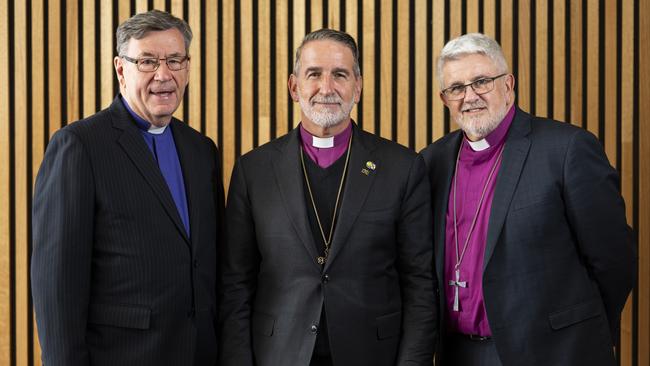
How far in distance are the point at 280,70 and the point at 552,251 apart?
2059 millimetres

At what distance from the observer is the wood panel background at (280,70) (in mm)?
3873


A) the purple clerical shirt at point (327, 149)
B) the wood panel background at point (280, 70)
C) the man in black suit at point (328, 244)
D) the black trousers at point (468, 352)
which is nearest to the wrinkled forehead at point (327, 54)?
the man in black suit at point (328, 244)

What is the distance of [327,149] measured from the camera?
2.61 meters

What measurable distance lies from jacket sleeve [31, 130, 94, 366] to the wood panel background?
5.97ft

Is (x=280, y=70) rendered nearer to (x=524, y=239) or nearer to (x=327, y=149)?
(x=327, y=149)

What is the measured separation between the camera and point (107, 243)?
222 cm

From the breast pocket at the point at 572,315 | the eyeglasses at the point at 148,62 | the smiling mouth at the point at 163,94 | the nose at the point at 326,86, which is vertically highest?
the eyeglasses at the point at 148,62

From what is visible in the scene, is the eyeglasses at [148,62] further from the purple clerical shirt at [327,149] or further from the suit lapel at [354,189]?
the suit lapel at [354,189]

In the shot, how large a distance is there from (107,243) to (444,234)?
3.94 feet

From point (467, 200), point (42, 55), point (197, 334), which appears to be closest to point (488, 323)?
point (467, 200)

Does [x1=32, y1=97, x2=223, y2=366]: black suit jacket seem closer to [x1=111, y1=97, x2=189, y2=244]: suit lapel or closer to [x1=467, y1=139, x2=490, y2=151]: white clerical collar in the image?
[x1=111, y1=97, x2=189, y2=244]: suit lapel

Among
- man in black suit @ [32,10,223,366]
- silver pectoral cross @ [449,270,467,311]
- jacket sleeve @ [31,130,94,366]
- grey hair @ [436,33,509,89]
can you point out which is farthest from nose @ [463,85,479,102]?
jacket sleeve @ [31,130,94,366]

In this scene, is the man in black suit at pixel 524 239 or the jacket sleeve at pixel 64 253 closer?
the jacket sleeve at pixel 64 253

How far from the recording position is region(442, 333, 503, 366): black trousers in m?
2.48
